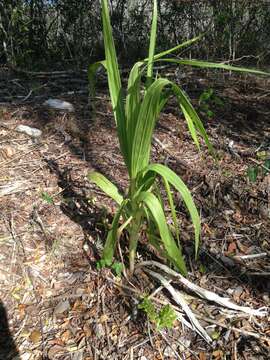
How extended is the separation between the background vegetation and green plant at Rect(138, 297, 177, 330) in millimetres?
2865

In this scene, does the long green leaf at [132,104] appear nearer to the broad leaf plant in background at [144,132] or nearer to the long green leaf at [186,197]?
the broad leaf plant in background at [144,132]

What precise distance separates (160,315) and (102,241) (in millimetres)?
454

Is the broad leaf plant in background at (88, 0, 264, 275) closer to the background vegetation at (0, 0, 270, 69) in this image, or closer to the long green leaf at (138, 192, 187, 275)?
the long green leaf at (138, 192, 187, 275)

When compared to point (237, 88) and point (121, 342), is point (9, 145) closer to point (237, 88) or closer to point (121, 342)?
point (121, 342)

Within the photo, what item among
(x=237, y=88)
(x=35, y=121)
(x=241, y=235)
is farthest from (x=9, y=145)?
(x=237, y=88)

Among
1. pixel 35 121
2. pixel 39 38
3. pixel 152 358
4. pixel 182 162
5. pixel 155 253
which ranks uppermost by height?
pixel 39 38

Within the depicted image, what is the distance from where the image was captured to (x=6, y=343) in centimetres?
139

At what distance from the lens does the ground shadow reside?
1360 mm

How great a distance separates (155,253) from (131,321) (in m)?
0.32

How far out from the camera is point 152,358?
1.36m

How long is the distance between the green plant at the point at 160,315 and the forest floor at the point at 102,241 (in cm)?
4

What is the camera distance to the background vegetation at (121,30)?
3.67 meters

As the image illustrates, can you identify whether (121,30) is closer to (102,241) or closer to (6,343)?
(102,241)

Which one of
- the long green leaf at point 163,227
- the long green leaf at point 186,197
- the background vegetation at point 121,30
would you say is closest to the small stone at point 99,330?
the long green leaf at point 163,227
